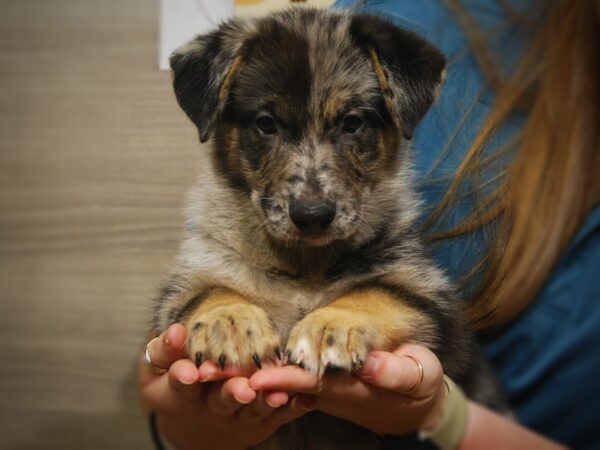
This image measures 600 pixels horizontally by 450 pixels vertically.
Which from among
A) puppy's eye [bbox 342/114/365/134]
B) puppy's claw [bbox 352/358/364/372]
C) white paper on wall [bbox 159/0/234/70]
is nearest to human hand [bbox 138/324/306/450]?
puppy's claw [bbox 352/358/364/372]

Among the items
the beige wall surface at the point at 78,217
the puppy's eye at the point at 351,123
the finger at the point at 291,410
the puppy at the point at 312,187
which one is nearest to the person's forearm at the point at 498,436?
the puppy at the point at 312,187

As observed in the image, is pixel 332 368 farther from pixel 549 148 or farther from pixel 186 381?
pixel 549 148

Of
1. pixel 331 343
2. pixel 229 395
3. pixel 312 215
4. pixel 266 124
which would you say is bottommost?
pixel 229 395

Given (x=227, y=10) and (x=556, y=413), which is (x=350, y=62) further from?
(x=556, y=413)

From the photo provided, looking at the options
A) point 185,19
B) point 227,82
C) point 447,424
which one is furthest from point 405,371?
point 185,19

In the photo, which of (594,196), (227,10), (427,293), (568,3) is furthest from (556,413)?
(227,10)

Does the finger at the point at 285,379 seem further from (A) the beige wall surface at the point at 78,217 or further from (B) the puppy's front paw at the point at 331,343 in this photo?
(A) the beige wall surface at the point at 78,217
